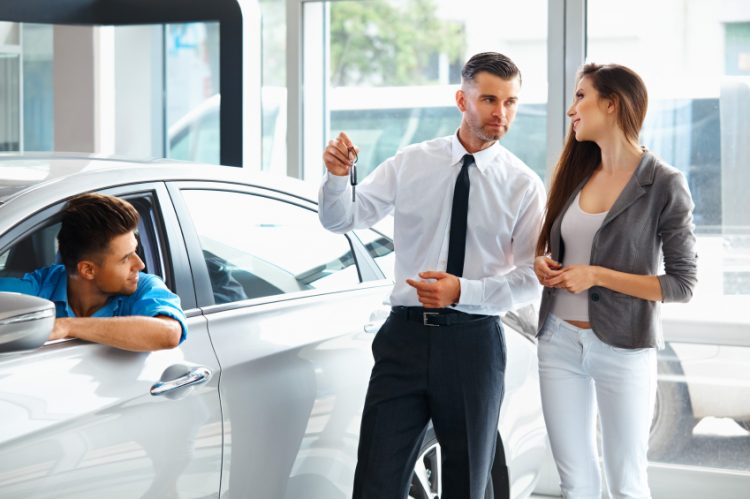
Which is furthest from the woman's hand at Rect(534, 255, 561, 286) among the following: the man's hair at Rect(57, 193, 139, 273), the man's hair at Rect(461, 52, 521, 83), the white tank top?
the man's hair at Rect(57, 193, 139, 273)

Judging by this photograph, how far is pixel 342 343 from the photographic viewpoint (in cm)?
282

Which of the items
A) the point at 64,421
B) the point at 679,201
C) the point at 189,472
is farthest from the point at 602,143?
the point at 64,421

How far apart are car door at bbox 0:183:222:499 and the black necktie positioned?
68 centimetres

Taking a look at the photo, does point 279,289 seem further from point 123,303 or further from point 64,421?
point 64,421

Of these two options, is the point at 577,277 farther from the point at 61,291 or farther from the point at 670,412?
the point at 670,412

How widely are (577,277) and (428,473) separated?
886 millimetres

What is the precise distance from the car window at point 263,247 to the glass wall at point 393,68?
6.93 ft

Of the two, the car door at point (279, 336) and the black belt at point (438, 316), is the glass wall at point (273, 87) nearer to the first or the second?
the car door at point (279, 336)

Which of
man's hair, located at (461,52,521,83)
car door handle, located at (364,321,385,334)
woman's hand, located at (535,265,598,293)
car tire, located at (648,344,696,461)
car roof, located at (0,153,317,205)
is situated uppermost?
man's hair, located at (461,52,521,83)

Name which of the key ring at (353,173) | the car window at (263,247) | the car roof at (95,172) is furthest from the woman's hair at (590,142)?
the car roof at (95,172)

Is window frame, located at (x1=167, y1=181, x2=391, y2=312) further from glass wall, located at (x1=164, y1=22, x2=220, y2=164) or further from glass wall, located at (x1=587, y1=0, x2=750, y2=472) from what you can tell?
glass wall, located at (x1=164, y1=22, x2=220, y2=164)

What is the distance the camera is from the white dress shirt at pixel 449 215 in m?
2.73

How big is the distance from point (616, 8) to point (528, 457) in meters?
2.21

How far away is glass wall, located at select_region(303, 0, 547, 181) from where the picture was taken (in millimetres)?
5035
